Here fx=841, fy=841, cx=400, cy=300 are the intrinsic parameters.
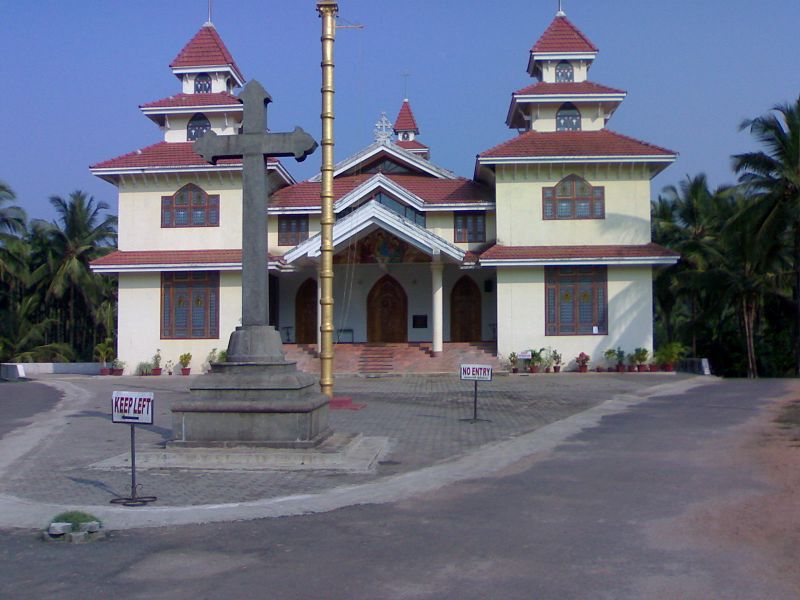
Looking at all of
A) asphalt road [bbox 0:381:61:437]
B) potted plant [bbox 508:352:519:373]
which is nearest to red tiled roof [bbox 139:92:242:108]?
asphalt road [bbox 0:381:61:437]

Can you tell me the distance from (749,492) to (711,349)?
33.1 meters

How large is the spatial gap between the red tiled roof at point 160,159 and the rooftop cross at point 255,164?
17.0m

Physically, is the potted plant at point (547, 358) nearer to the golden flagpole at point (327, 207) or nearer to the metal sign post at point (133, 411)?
the golden flagpole at point (327, 207)

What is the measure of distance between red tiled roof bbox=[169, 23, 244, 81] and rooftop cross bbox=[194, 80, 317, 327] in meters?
21.6

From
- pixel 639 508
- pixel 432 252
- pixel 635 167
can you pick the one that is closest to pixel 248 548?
pixel 639 508

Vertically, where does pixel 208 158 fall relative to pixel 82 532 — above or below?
above

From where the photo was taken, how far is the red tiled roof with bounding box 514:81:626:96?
30.6 m

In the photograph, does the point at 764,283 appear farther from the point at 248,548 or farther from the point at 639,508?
the point at 248,548

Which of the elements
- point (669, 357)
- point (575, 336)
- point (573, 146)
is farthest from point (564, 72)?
point (669, 357)

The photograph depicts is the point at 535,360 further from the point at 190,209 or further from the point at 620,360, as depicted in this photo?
the point at 190,209

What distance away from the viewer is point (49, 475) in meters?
10.7

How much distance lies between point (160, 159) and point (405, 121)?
1019 inches

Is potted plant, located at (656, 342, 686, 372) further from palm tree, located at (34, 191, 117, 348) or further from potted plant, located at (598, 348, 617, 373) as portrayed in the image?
palm tree, located at (34, 191, 117, 348)

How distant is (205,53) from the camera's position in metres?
33.3
